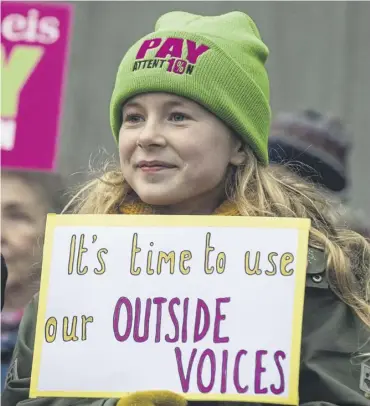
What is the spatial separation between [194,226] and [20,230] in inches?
66.0

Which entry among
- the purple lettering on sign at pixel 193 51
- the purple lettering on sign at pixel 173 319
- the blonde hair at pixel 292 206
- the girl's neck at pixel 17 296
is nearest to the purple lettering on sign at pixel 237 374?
the purple lettering on sign at pixel 173 319

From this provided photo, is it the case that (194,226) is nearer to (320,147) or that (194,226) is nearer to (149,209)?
(149,209)

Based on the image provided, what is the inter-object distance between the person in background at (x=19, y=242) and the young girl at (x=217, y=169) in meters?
1.22

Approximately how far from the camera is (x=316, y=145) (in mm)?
4344

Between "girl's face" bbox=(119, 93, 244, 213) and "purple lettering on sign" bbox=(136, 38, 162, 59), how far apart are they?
0.09 m

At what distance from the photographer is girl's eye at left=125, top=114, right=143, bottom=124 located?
2.42 m

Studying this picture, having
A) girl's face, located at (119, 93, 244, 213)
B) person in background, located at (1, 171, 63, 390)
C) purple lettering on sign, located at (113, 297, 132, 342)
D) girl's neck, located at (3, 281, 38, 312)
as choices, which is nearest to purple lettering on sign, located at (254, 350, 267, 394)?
purple lettering on sign, located at (113, 297, 132, 342)

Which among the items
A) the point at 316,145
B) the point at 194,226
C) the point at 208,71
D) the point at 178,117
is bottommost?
the point at 194,226

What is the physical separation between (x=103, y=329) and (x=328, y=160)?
222 centimetres

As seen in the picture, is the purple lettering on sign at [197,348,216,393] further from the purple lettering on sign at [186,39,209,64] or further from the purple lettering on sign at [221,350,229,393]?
A: the purple lettering on sign at [186,39,209,64]

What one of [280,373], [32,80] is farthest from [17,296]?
[280,373]

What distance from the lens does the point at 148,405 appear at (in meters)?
2.10

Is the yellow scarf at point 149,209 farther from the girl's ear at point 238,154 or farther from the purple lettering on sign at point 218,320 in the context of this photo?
the purple lettering on sign at point 218,320

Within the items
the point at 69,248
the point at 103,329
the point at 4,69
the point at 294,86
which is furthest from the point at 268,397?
the point at 294,86
